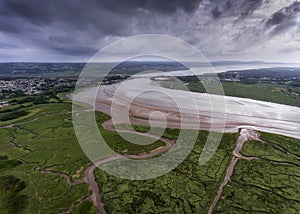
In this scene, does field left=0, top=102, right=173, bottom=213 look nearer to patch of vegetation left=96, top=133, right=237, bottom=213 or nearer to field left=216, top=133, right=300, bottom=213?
patch of vegetation left=96, top=133, right=237, bottom=213

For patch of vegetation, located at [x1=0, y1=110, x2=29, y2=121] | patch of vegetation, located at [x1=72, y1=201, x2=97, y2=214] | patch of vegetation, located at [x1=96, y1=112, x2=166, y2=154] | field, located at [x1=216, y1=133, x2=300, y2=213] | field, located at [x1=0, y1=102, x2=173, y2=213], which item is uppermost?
field, located at [x1=216, y1=133, x2=300, y2=213]

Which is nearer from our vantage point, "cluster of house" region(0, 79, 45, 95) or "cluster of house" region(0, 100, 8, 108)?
"cluster of house" region(0, 100, 8, 108)

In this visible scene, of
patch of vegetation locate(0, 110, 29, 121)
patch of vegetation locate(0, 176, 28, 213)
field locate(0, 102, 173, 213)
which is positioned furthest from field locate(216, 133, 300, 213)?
patch of vegetation locate(0, 110, 29, 121)

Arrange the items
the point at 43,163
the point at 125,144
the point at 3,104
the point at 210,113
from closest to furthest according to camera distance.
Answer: the point at 43,163
the point at 125,144
the point at 210,113
the point at 3,104

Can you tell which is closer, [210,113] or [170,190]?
[170,190]

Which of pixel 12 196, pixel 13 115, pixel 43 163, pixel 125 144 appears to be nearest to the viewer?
pixel 12 196

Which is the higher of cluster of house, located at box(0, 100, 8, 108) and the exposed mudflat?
the exposed mudflat

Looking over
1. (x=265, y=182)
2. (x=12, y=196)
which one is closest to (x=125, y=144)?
(x=12, y=196)

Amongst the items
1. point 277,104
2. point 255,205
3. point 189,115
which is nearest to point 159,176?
point 255,205

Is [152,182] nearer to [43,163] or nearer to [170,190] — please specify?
[170,190]

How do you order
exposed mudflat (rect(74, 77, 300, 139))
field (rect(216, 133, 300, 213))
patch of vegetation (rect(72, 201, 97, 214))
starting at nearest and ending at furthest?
patch of vegetation (rect(72, 201, 97, 214)) < field (rect(216, 133, 300, 213)) < exposed mudflat (rect(74, 77, 300, 139))

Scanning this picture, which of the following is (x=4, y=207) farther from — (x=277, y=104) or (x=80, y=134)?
(x=277, y=104)
